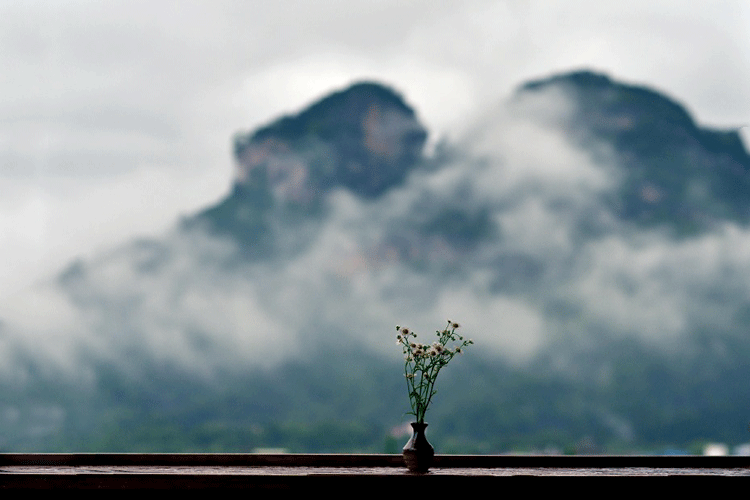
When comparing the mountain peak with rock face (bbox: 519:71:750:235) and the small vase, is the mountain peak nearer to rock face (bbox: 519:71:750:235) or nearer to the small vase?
rock face (bbox: 519:71:750:235)

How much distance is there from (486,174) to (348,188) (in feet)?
19.1

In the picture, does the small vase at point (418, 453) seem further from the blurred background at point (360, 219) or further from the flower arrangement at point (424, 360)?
the blurred background at point (360, 219)

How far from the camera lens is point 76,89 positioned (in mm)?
33094

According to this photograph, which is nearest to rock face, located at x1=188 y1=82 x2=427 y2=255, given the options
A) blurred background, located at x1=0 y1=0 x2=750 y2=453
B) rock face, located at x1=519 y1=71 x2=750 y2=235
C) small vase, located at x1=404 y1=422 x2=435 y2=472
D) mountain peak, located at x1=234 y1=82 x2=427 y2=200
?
mountain peak, located at x1=234 y1=82 x2=427 y2=200

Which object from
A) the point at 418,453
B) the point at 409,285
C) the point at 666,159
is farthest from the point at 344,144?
the point at 418,453

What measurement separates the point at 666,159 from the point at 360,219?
12.4 m

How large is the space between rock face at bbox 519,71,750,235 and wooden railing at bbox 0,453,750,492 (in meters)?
33.2

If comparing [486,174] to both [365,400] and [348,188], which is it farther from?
[365,400]

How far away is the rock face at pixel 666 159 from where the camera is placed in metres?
34.3

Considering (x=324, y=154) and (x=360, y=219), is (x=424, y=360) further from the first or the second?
(x=324, y=154)

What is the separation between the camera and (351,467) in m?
3.01

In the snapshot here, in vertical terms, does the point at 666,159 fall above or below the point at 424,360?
above

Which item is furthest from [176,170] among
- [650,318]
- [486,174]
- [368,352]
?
[650,318]

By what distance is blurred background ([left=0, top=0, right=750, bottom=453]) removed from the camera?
3288 cm
